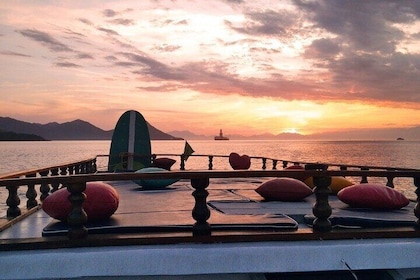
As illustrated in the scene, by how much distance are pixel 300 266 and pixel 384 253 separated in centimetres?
92

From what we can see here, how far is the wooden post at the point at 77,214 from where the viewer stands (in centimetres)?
422

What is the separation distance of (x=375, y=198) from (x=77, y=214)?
381 cm

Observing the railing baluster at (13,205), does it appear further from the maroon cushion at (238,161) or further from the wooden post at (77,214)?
the maroon cushion at (238,161)

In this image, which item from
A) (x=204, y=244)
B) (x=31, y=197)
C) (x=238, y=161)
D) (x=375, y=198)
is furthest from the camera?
(x=238, y=161)

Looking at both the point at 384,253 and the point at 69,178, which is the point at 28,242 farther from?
the point at 384,253

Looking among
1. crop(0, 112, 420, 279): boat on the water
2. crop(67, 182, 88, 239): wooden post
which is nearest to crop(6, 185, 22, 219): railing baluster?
crop(0, 112, 420, 279): boat on the water

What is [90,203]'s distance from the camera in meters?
4.74

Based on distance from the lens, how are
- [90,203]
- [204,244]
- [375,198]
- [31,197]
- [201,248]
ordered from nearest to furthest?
[201,248] < [204,244] < [90,203] < [375,198] < [31,197]

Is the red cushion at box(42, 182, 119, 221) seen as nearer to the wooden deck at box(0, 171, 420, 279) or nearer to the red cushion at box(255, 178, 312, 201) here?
the wooden deck at box(0, 171, 420, 279)

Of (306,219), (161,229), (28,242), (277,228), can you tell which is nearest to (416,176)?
(306,219)

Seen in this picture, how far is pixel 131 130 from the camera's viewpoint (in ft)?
51.9

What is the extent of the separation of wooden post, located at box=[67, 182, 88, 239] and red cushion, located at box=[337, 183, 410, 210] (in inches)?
140

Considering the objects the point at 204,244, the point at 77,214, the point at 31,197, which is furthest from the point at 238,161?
the point at 77,214

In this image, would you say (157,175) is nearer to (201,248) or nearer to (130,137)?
(201,248)
